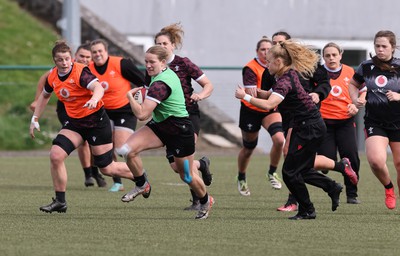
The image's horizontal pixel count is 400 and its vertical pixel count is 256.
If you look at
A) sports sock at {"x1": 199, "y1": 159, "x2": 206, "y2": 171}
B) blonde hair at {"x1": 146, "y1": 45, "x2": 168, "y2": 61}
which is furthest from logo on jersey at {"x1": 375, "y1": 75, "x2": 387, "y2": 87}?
blonde hair at {"x1": 146, "y1": 45, "x2": 168, "y2": 61}

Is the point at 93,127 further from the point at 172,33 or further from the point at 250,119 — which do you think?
the point at 250,119

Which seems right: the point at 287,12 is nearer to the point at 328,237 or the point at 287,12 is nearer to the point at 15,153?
the point at 15,153

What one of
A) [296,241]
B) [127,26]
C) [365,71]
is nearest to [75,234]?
[296,241]

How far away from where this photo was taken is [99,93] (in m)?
11.0

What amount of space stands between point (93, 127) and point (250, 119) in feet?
8.67

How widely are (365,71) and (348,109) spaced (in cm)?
165

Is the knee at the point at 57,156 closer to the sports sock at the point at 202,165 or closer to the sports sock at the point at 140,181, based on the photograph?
the sports sock at the point at 140,181

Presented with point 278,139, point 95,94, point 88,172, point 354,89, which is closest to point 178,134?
point 95,94

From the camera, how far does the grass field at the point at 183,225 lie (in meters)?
8.55

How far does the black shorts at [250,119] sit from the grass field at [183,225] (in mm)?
799

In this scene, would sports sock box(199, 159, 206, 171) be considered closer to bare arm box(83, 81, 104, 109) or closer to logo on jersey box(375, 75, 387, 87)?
bare arm box(83, 81, 104, 109)

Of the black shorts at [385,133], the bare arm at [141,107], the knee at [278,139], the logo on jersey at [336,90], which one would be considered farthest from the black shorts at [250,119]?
the bare arm at [141,107]

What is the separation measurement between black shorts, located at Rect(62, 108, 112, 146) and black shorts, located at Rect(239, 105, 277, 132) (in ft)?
7.41

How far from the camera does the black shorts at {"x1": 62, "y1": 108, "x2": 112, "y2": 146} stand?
11.7 m
